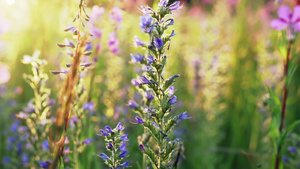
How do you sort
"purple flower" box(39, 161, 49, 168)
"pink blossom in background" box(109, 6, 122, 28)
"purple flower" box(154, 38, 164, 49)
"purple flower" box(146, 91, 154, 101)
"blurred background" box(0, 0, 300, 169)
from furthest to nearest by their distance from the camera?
"blurred background" box(0, 0, 300, 169), "pink blossom in background" box(109, 6, 122, 28), "purple flower" box(146, 91, 154, 101), "purple flower" box(39, 161, 49, 168), "purple flower" box(154, 38, 164, 49)

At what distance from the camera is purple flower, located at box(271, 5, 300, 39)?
1588mm

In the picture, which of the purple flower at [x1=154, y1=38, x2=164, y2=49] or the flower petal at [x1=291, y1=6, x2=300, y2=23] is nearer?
the purple flower at [x1=154, y1=38, x2=164, y2=49]

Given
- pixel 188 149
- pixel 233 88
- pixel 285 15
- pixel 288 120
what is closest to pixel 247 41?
pixel 233 88

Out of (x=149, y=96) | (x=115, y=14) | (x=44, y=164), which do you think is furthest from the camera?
(x=115, y=14)

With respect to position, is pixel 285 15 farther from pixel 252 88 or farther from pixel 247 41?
pixel 247 41

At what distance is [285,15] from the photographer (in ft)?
5.34

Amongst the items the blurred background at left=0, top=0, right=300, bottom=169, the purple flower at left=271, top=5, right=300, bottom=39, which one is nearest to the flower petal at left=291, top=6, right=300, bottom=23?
the purple flower at left=271, top=5, right=300, bottom=39

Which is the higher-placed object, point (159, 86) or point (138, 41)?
point (138, 41)

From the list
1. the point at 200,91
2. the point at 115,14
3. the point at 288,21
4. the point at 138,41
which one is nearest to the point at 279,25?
the point at 288,21

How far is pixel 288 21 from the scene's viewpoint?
5.36ft

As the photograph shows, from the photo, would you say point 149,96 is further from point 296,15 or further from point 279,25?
point 296,15

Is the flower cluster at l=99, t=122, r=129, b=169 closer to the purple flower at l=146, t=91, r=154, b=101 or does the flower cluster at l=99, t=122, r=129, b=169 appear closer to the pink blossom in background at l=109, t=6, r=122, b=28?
the purple flower at l=146, t=91, r=154, b=101

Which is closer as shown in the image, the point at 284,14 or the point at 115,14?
the point at 284,14

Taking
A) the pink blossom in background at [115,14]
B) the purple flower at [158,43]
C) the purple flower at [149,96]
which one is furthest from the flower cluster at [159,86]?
the pink blossom in background at [115,14]
